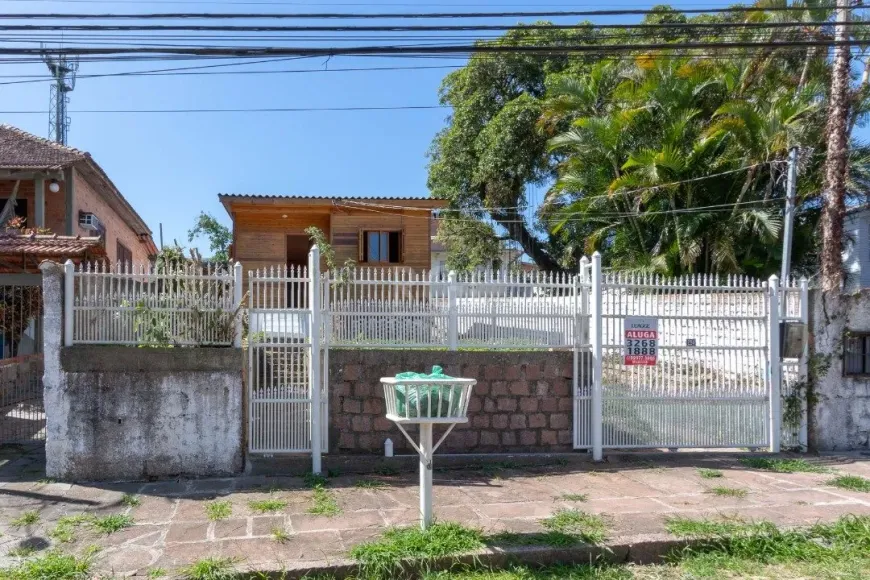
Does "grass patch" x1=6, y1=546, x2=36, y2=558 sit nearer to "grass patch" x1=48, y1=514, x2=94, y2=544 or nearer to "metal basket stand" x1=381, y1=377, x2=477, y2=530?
"grass patch" x1=48, y1=514, x2=94, y2=544

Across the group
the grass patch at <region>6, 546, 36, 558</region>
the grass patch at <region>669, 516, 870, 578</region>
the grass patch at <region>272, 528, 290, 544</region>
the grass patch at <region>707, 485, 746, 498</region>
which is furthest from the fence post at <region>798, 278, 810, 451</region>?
the grass patch at <region>6, 546, 36, 558</region>

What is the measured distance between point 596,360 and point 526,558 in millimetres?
3206

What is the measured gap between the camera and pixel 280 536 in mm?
4914

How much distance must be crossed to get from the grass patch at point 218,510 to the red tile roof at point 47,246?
4260 mm

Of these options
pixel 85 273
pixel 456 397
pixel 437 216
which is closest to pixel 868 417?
pixel 456 397

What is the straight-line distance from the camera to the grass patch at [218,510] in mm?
5409

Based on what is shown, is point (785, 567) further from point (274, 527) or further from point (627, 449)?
point (274, 527)

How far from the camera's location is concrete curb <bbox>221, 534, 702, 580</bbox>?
4.35 meters

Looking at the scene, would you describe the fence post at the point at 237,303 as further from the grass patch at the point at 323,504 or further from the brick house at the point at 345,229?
the brick house at the point at 345,229

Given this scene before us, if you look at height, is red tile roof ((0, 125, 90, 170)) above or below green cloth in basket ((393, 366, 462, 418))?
above

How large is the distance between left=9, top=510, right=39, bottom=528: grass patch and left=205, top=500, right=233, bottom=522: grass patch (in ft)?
4.39

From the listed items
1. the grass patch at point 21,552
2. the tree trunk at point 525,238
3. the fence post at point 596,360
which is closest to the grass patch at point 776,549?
the fence post at point 596,360

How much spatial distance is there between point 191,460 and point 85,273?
7.18ft

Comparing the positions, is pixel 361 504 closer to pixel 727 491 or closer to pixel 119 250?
pixel 727 491
